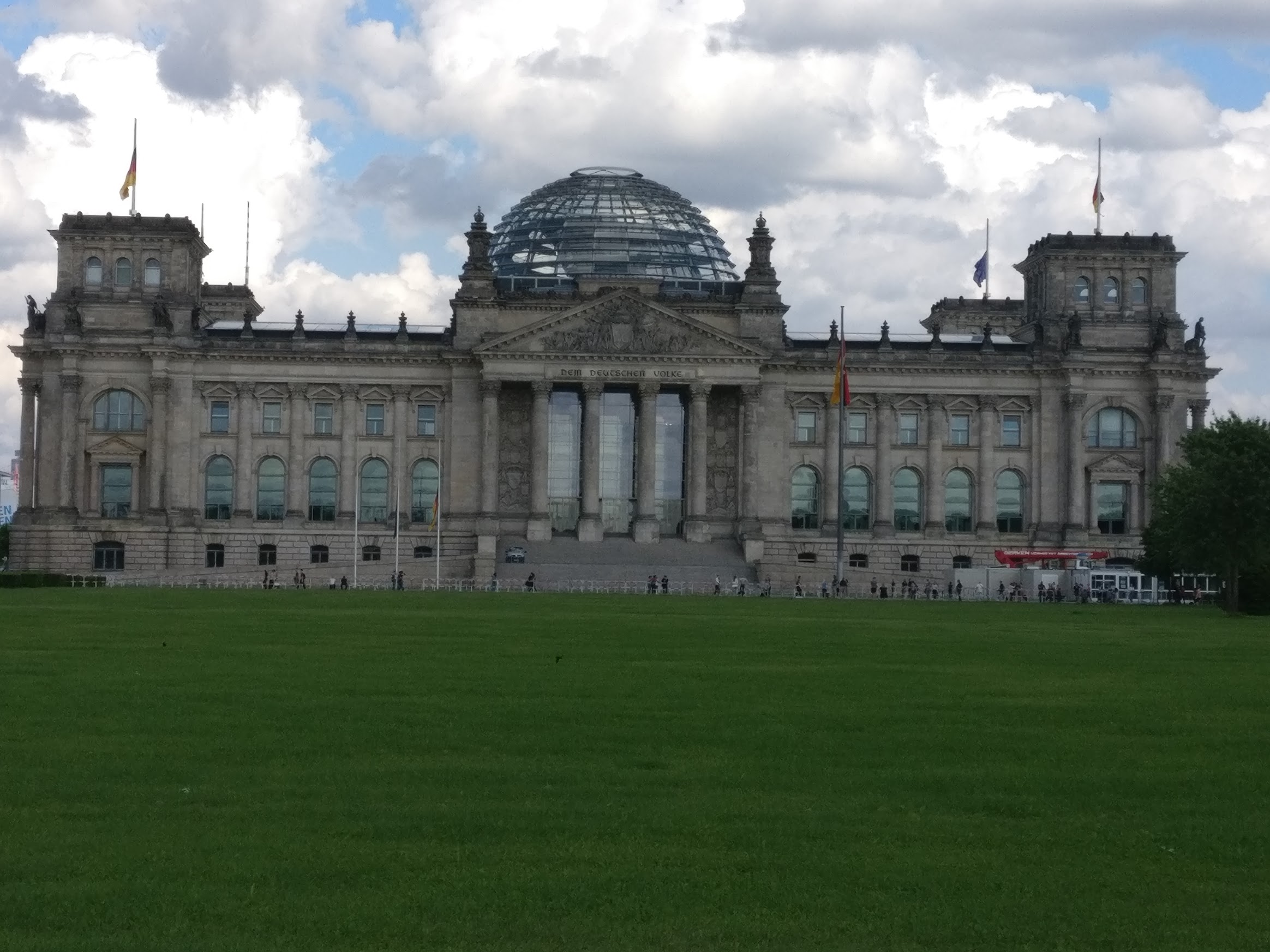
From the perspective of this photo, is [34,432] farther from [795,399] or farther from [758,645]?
[758,645]


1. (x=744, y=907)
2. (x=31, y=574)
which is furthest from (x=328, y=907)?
(x=31, y=574)

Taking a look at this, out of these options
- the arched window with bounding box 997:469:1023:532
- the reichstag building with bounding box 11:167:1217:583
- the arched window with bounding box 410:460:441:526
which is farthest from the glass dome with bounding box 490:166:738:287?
the arched window with bounding box 997:469:1023:532

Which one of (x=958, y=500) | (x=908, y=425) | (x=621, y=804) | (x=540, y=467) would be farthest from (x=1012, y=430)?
(x=621, y=804)

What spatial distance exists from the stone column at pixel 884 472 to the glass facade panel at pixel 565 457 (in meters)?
21.5

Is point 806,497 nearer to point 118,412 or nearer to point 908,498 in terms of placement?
point 908,498

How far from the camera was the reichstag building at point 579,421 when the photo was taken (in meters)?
132

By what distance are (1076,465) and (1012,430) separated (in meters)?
5.34

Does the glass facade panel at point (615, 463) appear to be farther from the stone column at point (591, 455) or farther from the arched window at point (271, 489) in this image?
the arched window at point (271, 489)

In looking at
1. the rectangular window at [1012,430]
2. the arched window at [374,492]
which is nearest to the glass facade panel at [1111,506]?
the rectangular window at [1012,430]

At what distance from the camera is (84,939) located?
14.6 m

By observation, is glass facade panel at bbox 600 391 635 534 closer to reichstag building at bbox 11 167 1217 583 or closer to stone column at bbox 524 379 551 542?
reichstag building at bbox 11 167 1217 583

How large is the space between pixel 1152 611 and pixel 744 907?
7344 centimetres

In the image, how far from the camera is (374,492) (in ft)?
447

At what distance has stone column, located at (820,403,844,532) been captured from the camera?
448 feet
